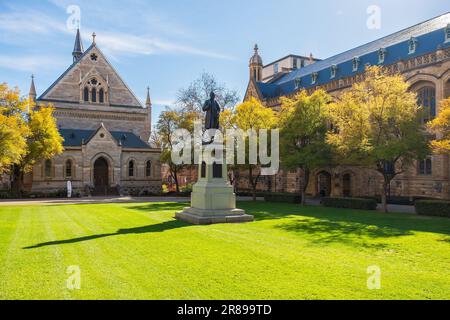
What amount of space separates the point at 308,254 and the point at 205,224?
740 centimetres

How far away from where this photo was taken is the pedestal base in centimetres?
1756

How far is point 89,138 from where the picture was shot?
45.0m

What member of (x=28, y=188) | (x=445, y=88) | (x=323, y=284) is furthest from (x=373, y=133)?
(x=28, y=188)

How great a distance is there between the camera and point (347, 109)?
24.7 m

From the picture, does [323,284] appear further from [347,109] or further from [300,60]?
[300,60]

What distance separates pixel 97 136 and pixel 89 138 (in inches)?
37.1

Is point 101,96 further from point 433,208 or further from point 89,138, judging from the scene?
point 433,208

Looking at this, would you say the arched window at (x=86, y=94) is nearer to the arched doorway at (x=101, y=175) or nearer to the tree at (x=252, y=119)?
the arched doorway at (x=101, y=175)

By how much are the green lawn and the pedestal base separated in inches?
37.5

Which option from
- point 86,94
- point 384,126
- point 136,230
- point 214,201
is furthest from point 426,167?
point 86,94

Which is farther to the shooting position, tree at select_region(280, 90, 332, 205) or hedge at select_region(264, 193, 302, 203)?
hedge at select_region(264, 193, 302, 203)

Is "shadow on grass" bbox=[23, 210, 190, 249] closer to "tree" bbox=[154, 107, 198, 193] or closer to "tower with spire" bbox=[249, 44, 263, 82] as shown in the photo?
"tree" bbox=[154, 107, 198, 193]

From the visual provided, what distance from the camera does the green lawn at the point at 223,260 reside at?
7465 millimetres

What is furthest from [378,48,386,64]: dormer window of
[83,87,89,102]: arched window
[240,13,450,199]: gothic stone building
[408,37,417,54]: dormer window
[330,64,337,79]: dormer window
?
[83,87,89,102]: arched window
